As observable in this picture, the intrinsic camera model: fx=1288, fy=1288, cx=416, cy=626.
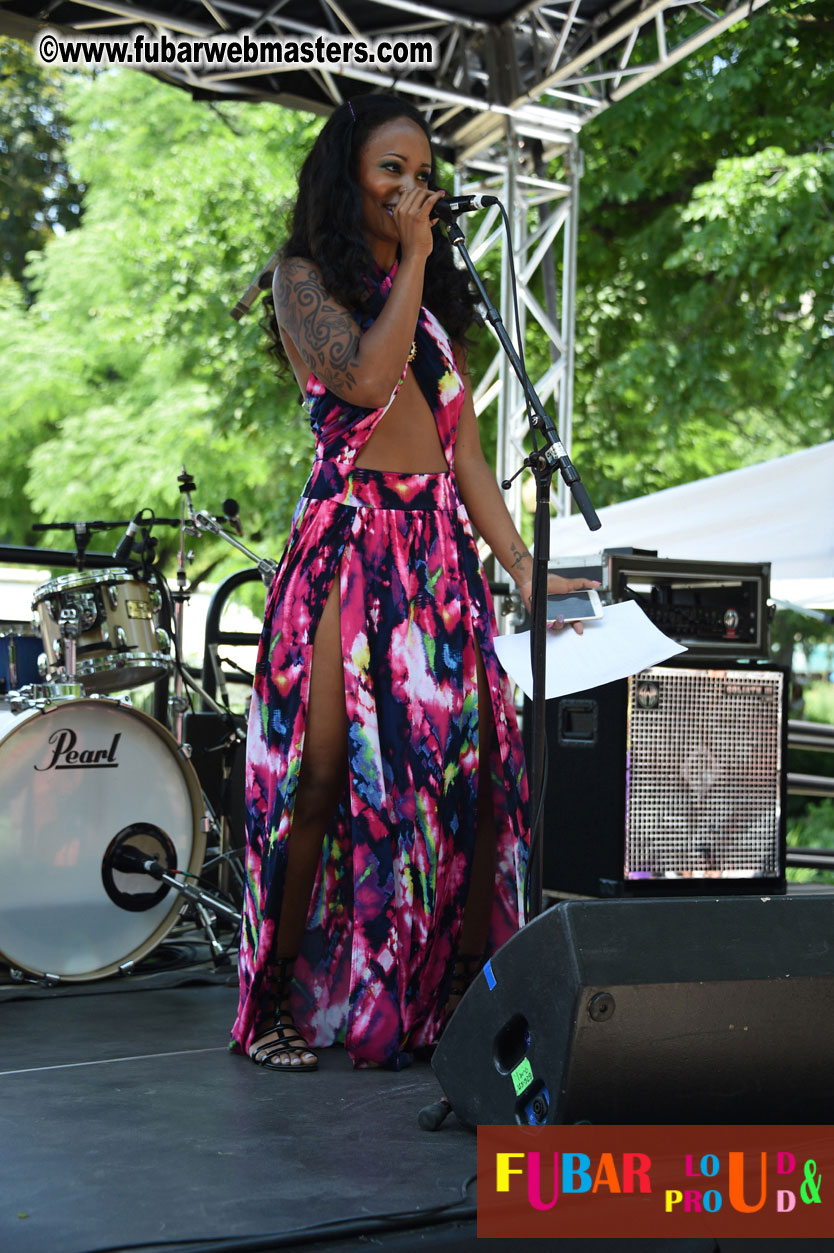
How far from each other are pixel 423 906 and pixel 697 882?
1302 millimetres

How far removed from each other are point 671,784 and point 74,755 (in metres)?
1.62

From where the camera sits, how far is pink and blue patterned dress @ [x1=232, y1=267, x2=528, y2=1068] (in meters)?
2.40

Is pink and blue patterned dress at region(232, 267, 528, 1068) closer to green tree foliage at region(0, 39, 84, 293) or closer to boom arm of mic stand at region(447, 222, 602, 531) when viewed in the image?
boom arm of mic stand at region(447, 222, 602, 531)

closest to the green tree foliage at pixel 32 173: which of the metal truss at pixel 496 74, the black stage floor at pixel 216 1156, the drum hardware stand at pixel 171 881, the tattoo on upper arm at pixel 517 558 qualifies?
the metal truss at pixel 496 74

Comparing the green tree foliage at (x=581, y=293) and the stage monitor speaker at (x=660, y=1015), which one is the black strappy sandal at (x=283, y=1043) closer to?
the stage monitor speaker at (x=660, y=1015)

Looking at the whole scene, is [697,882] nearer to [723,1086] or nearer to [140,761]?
[140,761]

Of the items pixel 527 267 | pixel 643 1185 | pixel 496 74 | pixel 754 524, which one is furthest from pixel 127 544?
pixel 527 267

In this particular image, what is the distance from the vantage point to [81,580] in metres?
3.66

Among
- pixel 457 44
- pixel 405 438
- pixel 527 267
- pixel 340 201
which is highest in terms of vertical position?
pixel 457 44

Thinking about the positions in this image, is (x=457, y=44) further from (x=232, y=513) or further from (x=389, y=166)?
(x=389, y=166)

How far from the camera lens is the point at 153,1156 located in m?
1.83

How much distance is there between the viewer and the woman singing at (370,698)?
7.86ft

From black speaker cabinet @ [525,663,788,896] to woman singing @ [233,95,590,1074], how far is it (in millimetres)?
909

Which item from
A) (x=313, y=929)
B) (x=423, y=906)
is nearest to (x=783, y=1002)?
(x=423, y=906)
